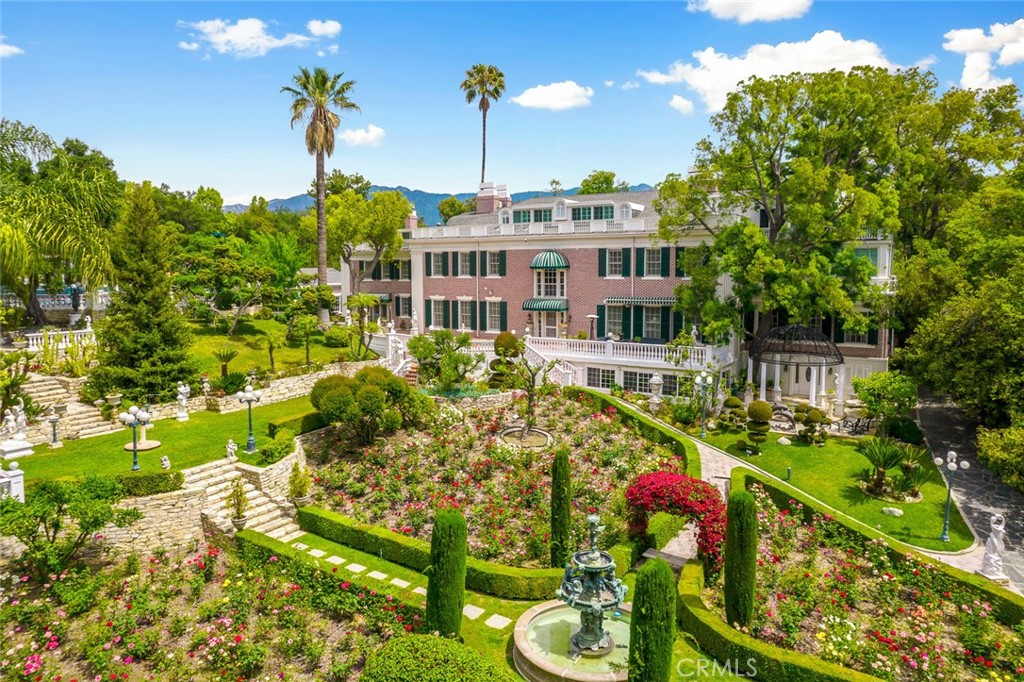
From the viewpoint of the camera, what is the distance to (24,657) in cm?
1368

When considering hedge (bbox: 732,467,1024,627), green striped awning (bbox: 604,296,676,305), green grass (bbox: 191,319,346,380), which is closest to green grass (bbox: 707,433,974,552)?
hedge (bbox: 732,467,1024,627)

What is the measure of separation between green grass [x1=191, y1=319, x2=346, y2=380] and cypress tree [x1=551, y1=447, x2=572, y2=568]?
19973 millimetres

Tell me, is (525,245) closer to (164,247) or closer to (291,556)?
(164,247)

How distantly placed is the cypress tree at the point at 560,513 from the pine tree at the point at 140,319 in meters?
18.4

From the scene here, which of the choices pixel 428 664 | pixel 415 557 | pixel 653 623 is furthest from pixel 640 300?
pixel 428 664

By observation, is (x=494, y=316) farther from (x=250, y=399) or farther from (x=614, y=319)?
(x=250, y=399)

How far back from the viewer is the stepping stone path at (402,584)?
49.1 ft

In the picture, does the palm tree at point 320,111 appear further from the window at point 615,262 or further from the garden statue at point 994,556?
the garden statue at point 994,556

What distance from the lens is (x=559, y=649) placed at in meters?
13.5

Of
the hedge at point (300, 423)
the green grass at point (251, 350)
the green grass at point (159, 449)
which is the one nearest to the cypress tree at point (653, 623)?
the green grass at point (159, 449)

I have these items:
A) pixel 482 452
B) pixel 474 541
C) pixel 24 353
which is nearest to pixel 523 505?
pixel 474 541

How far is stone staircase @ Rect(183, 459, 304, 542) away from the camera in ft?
64.1

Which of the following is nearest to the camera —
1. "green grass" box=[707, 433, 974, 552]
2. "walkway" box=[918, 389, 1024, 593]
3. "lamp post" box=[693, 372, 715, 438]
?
"walkway" box=[918, 389, 1024, 593]

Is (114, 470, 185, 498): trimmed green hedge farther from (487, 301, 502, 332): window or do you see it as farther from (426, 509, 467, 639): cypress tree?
(487, 301, 502, 332): window
